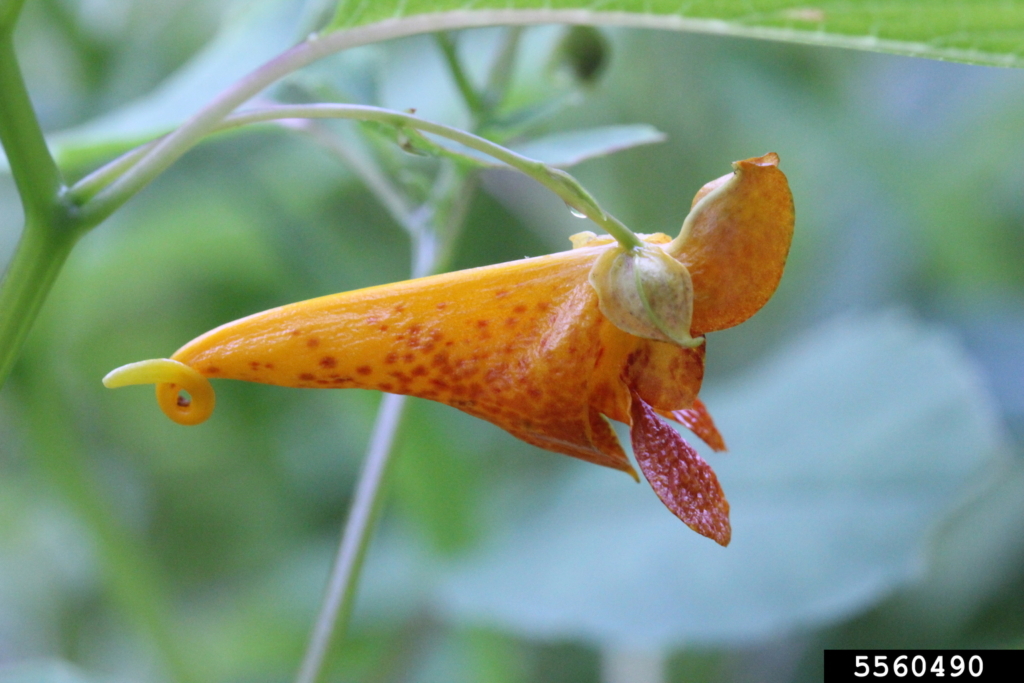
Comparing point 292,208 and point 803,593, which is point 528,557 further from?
point 292,208

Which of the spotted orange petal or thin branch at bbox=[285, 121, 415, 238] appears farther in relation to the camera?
thin branch at bbox=[285, 121, 415, 238]

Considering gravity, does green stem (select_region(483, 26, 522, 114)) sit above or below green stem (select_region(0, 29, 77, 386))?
above

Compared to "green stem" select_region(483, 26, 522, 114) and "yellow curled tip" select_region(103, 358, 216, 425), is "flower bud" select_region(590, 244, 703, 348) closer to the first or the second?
"yellow curled tip" select_region(103, 358, 216, 425)

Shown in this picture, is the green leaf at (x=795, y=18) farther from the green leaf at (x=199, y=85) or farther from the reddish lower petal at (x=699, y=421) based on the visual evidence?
the green leaf at (x=199, y=85)

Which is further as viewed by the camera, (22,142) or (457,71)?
(457,71)

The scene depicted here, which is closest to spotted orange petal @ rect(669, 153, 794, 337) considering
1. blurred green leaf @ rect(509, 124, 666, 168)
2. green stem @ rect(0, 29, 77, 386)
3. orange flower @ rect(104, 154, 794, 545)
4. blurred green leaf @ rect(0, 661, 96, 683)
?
orange flower @ rect(104, 154, 794, 545)

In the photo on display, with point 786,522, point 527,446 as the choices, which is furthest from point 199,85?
point 527,446

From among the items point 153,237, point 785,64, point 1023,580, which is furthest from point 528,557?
point 785,64

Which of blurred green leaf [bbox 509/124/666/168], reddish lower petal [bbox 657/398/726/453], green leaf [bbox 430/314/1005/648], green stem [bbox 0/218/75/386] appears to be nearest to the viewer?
green stem [bbox 0/218/75/386]

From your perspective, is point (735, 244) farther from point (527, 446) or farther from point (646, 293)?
point (527, 446)
